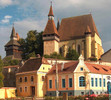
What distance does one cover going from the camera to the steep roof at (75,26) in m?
110

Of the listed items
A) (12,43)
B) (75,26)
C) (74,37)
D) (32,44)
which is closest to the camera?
(32,44)

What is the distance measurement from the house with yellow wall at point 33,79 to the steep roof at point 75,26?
51563 mm

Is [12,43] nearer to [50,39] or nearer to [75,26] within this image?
[50,39]

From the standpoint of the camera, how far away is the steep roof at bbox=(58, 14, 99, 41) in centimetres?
11000

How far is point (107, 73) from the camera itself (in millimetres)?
56062

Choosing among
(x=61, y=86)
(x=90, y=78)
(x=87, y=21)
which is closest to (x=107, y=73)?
(x=90, y=78)

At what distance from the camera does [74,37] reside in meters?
110

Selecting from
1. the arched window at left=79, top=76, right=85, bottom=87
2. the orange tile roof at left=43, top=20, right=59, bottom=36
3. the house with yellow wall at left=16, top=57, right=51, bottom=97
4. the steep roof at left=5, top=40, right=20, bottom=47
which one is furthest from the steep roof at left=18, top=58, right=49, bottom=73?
the steep roof at left=5, top=40, right=20, bottom=47

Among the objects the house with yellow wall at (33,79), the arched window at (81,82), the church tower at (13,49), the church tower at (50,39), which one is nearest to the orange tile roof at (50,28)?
the church tower at (50,39)

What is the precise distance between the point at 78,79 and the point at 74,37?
196 feet

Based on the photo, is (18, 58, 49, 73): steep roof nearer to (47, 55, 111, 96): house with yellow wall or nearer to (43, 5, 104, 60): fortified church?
(47, 55, 111, 96): house with yellow wall

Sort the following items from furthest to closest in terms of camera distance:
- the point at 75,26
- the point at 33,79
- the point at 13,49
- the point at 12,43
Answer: the point at 12,43, the point at 13,49, the point at 75,26, the point at 33,79

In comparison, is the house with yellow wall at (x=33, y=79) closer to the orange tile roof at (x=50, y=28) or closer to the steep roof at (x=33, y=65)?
the steep roof at (x=33, y=65)

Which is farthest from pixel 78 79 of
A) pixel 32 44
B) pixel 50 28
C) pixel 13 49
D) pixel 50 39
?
pixel 13 49
